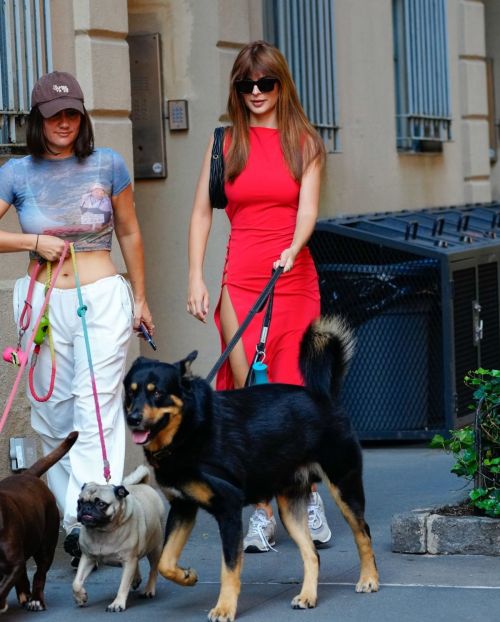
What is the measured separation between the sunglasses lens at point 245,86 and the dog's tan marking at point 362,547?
1.91m

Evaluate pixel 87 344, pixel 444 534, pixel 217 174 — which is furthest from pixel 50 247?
pixel 444 534

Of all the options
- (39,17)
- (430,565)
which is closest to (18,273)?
(39,17)

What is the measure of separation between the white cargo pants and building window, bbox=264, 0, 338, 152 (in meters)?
4.92

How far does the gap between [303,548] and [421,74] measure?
795cm

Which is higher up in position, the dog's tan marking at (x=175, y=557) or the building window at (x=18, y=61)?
the building window at (x=18, y=61)

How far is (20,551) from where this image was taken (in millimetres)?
5598

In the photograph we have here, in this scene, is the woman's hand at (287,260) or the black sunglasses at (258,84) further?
the black sunglasses at (258,84)

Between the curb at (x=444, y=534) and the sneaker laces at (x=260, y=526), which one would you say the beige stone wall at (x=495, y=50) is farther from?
the curb at (x=444, y=534)

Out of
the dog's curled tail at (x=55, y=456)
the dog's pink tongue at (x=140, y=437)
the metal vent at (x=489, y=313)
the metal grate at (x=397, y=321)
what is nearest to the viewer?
the dog's pink tongue at (x=140, y=437)

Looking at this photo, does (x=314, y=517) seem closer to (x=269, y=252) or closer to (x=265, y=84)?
(x=269, y=252)

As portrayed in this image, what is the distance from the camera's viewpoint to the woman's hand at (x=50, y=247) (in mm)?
6250

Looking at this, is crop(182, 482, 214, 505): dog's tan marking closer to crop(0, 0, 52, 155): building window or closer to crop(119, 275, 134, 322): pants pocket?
crop(119, 275, 134, 322): pants pocket

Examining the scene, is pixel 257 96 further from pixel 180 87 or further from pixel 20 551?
pixel 180 87

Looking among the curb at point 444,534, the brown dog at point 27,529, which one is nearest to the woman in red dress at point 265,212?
the curb at point 444,534
